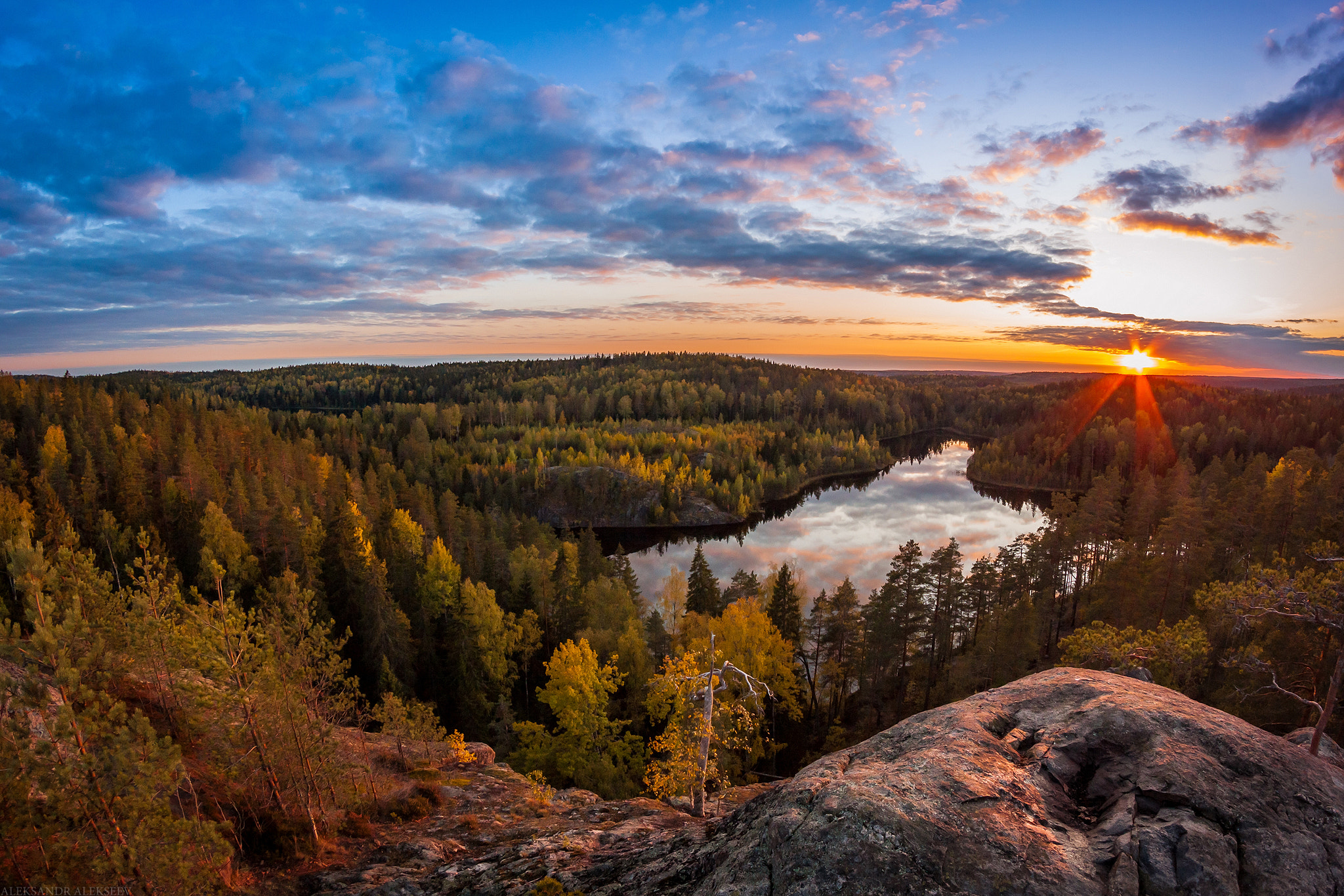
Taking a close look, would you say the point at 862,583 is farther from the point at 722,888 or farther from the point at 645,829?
the point at 722,888

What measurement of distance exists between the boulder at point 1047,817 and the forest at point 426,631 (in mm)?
6611

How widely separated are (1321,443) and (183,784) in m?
182

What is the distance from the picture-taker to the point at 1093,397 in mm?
197625

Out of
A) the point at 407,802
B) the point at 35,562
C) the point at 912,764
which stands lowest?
the point at 407,802

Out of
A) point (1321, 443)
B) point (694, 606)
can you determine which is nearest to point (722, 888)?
point (694, 606)

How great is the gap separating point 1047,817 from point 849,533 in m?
104

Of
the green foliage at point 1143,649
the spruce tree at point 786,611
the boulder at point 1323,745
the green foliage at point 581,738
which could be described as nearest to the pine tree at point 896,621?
the spruce tree at point 786,611

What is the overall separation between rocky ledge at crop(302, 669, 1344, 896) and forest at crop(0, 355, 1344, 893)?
A: 256 inches

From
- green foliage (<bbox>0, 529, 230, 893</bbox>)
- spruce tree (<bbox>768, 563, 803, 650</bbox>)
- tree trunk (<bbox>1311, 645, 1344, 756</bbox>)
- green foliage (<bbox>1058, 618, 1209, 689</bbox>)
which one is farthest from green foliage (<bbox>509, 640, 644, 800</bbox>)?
tree trunk (<bbox>1311, 645, 1344, 756</bbox>)

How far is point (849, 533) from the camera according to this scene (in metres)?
107

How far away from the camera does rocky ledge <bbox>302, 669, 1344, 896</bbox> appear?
6590 mm

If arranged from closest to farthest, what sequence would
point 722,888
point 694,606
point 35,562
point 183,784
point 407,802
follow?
point 722,888
point 35,562
point 183,784
point 407,802
point 694,606

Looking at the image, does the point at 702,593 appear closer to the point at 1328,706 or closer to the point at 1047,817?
the point at 1328,706

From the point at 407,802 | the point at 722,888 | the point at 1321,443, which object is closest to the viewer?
the point at 722,888
